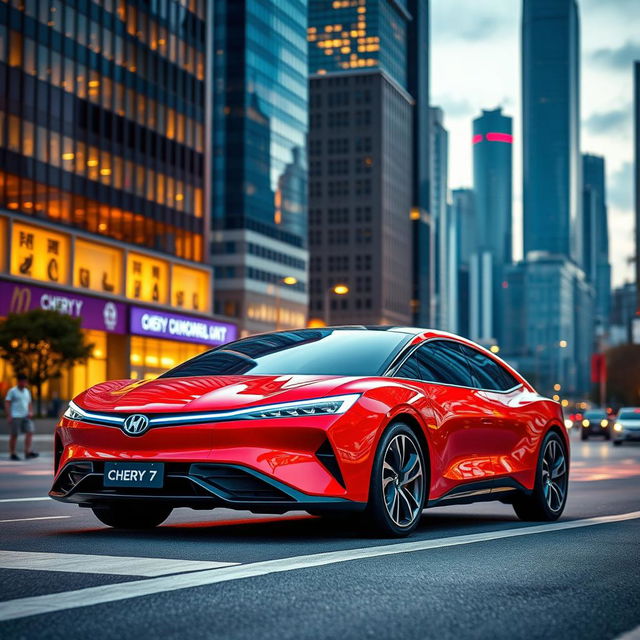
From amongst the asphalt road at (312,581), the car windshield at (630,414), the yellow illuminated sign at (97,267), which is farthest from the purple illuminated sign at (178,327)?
the asphalt road at (312,581)

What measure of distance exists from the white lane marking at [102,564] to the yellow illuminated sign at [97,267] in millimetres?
53255

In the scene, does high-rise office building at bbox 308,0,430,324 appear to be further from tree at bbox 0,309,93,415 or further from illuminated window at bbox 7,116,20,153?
tree at bbox 0,309,93,415

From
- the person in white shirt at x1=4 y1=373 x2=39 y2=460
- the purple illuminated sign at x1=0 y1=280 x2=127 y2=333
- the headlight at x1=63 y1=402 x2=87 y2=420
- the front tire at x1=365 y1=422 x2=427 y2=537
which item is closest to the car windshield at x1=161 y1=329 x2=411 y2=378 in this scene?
the front tire at x1=365 y1=422 x2=427 y2=537

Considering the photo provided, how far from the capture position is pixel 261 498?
7.09 meters

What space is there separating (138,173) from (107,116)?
4.56 metres

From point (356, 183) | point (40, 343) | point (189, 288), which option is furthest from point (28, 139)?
point (356, 183)

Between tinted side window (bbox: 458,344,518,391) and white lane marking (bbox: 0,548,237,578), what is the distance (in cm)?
380

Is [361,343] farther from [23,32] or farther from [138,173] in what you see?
[138,173]

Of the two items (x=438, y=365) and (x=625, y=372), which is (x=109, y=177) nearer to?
(x=438, y=365)

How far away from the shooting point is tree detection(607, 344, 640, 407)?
11755 cm

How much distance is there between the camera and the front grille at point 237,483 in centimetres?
707

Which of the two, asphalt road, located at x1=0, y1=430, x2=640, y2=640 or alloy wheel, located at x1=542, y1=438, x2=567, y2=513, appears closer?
asphalt road, located at x1=0, y1=430, x2=640, y2=640

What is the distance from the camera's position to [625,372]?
12075cm

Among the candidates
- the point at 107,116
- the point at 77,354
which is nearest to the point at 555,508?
the point at 77,354
